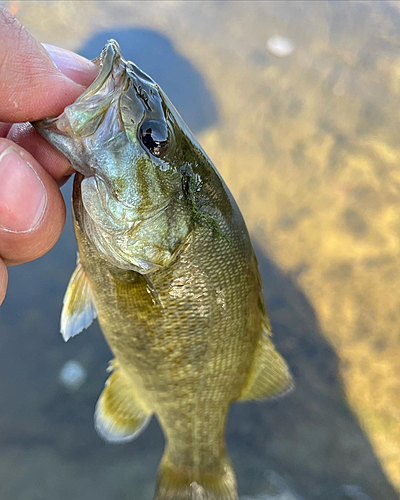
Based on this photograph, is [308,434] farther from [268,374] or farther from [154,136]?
[154,136]

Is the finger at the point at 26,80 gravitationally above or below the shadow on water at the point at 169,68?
above

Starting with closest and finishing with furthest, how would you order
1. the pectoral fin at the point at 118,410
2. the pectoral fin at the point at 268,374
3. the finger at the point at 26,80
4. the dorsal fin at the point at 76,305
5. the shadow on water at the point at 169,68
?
the finger at the point at 26,80
the dorsal fin at the point at 76,305
the pectoral fin at the point at 268,374
the pectoral fin at the point at 118,410
the shadow on water at the point at 169,68

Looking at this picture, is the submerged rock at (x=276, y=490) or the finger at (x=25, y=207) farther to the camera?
the submerged rock at (x=276, y=490)

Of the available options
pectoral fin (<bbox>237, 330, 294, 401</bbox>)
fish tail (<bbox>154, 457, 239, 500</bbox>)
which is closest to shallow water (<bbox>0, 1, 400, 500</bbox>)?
fish tail (<bbox>154, 457, 239, 500</bbox>)

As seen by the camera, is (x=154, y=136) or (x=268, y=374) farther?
(x=268, y=374)

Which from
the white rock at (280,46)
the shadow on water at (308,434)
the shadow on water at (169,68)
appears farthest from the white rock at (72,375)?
the white rock at (280,46)

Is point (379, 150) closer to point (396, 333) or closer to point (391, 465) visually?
point (396, 333)

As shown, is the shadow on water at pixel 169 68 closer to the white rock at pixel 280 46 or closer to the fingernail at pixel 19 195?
the white rock at pixel 280 46

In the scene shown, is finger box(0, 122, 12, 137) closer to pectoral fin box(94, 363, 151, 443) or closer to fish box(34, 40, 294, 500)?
fish box(34, 40, 294, 500)

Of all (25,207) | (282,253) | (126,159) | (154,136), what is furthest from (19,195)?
(282,253)
